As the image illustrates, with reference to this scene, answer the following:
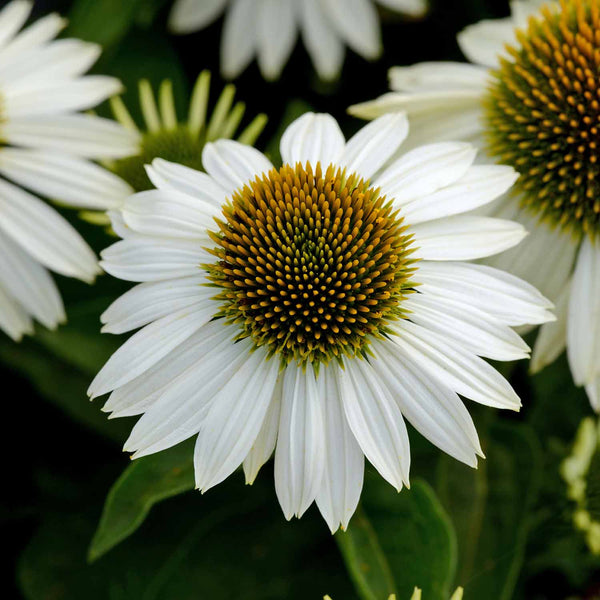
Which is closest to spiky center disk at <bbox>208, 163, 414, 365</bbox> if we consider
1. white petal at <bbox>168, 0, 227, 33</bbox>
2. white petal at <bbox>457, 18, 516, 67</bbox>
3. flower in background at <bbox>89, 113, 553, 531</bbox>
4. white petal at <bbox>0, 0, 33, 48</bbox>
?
flower in background at <bbox>89, 113, 553, 531</bbox>

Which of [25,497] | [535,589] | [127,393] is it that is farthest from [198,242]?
[535,589]

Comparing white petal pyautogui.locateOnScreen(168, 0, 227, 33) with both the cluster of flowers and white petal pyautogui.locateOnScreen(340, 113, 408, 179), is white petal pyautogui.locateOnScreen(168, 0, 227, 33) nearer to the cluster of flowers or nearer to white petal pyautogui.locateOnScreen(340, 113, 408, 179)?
the cluster of flowers

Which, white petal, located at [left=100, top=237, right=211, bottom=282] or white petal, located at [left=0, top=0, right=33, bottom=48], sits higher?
white petal, located at [left=0, top=0, right=33, bottom=48]

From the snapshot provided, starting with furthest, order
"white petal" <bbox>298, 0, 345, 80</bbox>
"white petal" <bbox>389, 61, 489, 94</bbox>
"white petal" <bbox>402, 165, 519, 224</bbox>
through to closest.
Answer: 1. "white petal" <bbox>298, 0, 345, 80</bbox>
2. "white petal" <bbox>389, 61, 489, 94</bbox>
3. "white petal" <bbox>402, 165, 519, 224</bbox>

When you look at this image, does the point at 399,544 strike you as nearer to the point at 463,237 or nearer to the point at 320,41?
the point at 463,237

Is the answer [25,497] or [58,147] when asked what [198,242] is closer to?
[58,147]
